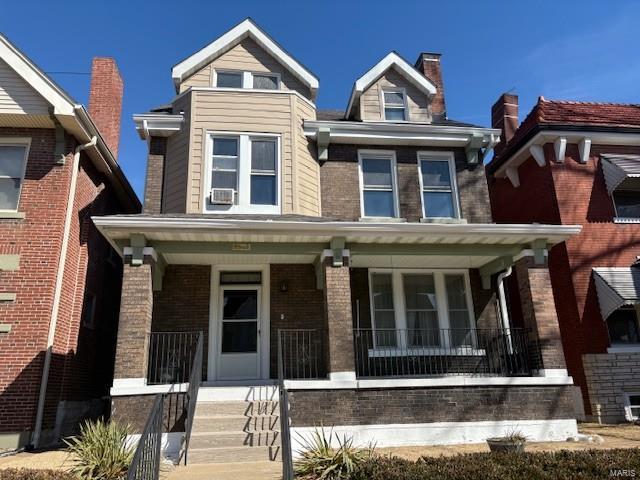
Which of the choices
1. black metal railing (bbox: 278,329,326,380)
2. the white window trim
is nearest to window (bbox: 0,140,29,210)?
black metal railing (bbox: 278,329,326,380)

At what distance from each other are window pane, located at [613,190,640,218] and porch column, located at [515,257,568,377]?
4.31 m

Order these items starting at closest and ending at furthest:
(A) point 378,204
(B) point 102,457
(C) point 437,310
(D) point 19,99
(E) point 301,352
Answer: (B) point 102,457
(D) point 19,99
(E) point 301,352
(C) point 437,310
(A) point 378,204

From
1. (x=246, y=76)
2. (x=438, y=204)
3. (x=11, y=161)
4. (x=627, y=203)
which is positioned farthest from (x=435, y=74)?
(x=11, y=161)

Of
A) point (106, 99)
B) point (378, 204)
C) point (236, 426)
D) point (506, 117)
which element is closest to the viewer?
point (236, 426)

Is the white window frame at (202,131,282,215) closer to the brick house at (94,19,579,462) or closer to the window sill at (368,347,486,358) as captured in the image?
Answer: the brick house at (94,19,579,462)

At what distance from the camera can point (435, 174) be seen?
12086 millimetres

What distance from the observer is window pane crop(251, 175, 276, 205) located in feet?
35.3

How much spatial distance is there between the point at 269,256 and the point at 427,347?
406 centimetres

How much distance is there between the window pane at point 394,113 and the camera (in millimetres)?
12781

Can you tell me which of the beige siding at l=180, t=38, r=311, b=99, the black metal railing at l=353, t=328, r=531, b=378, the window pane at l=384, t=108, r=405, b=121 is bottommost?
the black metal railing at l=353, t=328, r=531, b=378

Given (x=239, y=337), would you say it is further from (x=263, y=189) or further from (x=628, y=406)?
(x=628, y=406)

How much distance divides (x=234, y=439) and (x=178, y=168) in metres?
6.24

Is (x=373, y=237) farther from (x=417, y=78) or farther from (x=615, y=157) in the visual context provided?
(x=615, y=157)

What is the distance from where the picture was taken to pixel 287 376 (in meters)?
10.0
